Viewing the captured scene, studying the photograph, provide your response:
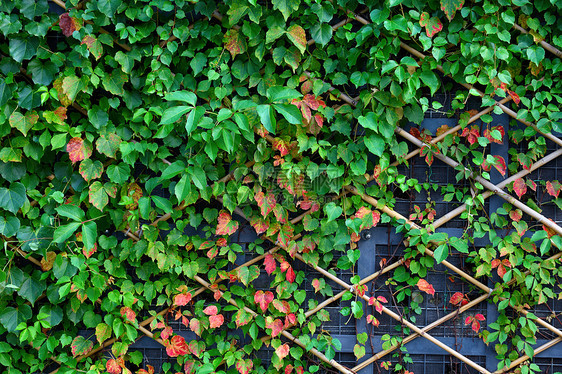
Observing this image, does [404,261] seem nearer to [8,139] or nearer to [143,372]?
[143,372]

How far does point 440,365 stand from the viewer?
6.63 feet

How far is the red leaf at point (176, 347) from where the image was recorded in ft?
6.31

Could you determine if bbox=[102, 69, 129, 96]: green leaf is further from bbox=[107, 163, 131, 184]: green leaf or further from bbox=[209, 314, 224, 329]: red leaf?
bbox=[209, 314, 224, 329]: red leaf

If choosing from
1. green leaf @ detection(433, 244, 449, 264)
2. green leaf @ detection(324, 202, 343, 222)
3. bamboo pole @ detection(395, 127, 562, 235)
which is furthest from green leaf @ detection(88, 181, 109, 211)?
green leaf @ detection(433, 244, 449, 264)

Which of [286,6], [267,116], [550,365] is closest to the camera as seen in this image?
[267,116]

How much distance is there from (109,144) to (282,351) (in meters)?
1.22

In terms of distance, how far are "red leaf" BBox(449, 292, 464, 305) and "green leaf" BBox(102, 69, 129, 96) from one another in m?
1.80

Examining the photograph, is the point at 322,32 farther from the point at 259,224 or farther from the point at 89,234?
the point at 89,234

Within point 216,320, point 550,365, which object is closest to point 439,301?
point 550,365

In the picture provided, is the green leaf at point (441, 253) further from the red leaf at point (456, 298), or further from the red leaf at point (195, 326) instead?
the red leaf at point (195, 326)

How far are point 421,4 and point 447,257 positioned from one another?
117 cm

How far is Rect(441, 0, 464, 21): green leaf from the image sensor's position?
5.72 feet

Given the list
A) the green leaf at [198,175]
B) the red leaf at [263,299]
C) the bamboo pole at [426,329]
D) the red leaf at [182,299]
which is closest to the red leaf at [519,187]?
the bamboo pole at [426,329]

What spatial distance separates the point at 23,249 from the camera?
1832 millimetres
